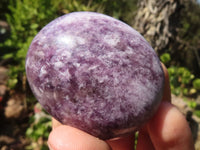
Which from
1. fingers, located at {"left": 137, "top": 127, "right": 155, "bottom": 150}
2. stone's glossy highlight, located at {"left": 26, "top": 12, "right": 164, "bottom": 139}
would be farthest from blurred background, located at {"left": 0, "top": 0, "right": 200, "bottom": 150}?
stone's glossy highlight, located at {"left": 26, "top": 12, "right": 164, "bottom": 139}

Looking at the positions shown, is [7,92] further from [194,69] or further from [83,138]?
[194,69]

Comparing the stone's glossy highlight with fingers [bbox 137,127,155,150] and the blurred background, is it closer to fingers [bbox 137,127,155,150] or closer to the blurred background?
fingers [bbox 137,127,155,150]

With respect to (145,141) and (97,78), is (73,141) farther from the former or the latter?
(145,141)

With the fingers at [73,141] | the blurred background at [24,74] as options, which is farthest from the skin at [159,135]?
the blurred background at [24,74]

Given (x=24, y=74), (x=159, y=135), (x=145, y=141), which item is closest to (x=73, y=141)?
(x=159, y=135)

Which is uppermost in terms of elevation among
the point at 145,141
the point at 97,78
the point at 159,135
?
the point at 97,78

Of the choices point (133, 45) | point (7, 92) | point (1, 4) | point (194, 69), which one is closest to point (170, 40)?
point (133, 45)
